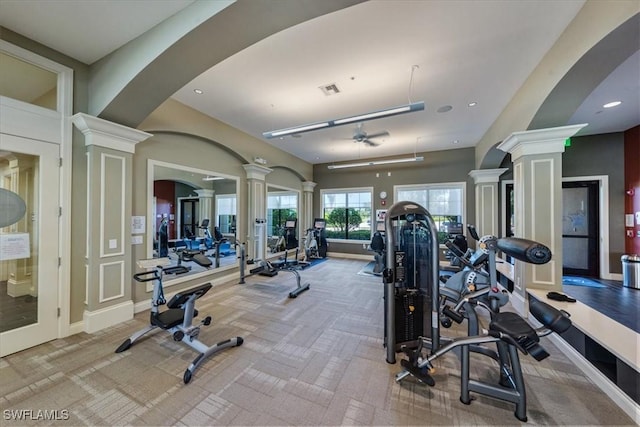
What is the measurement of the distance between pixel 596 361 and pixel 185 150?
5873 mm

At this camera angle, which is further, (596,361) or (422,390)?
(596,361)

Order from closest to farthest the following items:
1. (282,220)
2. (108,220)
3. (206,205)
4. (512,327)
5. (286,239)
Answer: (512,327)
(108,220)
(206,205)
(286,239)
(282,220)

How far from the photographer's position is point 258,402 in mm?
1854

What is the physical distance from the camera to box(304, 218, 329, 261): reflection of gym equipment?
7574mm

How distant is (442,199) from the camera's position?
6980mm

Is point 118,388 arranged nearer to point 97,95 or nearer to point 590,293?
point 97,95

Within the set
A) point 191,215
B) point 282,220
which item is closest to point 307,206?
point 282,220

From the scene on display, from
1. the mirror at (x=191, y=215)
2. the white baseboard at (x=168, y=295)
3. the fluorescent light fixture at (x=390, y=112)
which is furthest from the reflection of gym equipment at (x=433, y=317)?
the white baseboard at (x=168, y=295)

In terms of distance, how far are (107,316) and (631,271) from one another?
8939 millimetres

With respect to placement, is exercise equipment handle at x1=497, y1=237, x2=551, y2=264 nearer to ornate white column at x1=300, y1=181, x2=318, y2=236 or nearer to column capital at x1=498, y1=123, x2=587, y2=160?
column capital at x1=498, y1=123, x2=587, y2=160

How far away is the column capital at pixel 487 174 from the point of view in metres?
5.81

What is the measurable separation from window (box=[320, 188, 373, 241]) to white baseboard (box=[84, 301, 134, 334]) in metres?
5.95

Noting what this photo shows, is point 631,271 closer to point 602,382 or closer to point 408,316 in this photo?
point 602,382

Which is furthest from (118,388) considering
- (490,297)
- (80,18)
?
(80,18)
